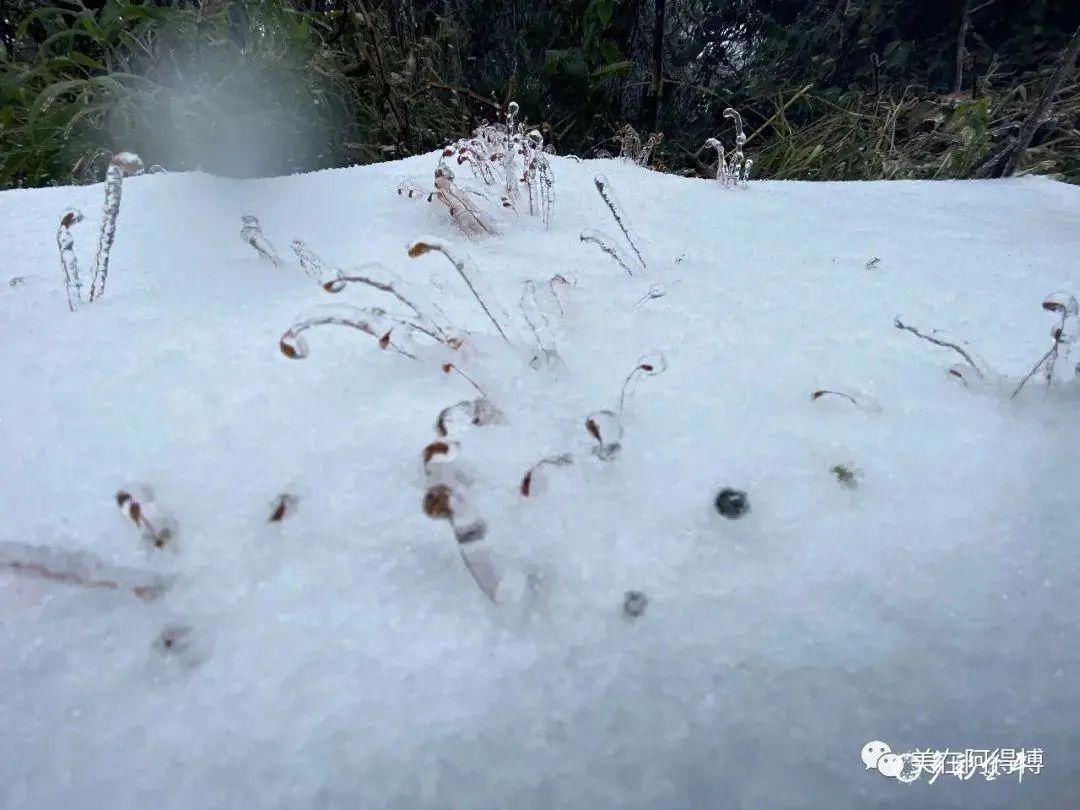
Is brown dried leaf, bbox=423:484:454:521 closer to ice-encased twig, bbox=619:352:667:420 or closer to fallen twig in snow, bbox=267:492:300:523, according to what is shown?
fallen twig in snow, bbox=267:492:300:523

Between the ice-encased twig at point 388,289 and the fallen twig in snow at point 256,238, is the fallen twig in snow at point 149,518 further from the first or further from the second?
the fallen twig in snow at point 256,238

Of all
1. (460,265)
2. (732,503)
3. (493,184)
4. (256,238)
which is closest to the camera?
(732,503)

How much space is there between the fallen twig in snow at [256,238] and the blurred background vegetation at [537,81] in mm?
2031

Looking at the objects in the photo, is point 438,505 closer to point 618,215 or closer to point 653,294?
Result: point 653,294

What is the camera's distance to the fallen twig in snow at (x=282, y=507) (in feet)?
2.51

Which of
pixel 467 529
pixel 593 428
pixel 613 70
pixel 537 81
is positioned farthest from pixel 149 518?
pixel 537 81

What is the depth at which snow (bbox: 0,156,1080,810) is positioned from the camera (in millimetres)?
588

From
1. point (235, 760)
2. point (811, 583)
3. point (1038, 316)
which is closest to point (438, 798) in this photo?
point (235, 760)

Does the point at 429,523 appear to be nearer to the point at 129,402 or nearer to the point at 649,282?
the point at 129,402

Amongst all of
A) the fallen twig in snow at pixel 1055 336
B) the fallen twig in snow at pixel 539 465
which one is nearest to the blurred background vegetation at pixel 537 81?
the fallen twig in snow at pixel 1055 336

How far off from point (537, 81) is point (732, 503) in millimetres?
4085

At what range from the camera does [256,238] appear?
50.3 inches

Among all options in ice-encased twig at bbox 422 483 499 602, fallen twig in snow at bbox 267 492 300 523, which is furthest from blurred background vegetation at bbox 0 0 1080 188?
fallen twig in snow at bbox 267 492 300 523

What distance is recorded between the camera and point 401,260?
139cm
